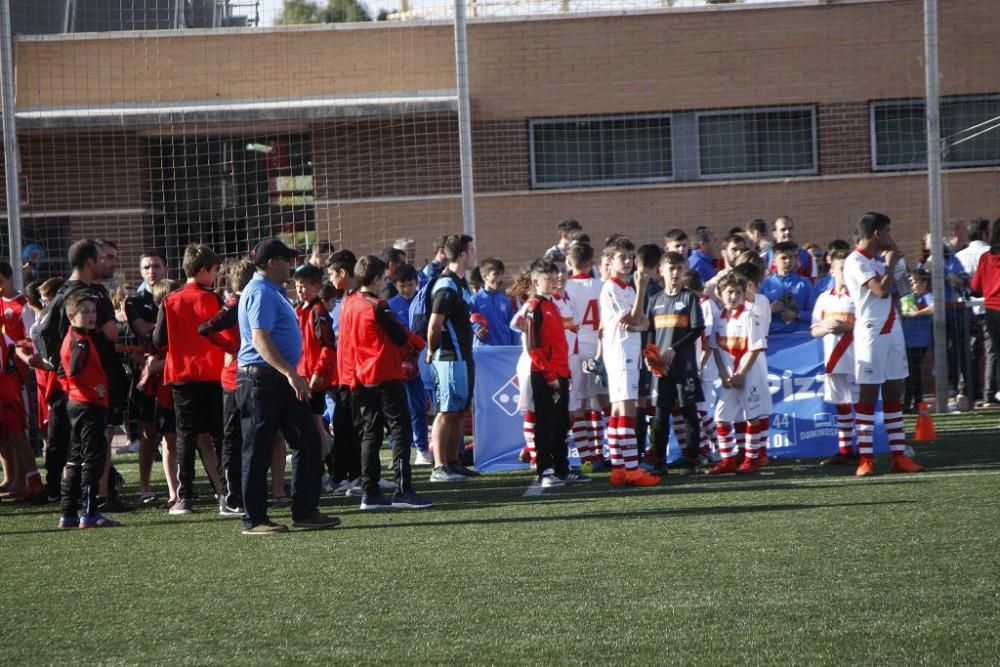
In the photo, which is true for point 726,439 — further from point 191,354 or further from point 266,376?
point 191,354

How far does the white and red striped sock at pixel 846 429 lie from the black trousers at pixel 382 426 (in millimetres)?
3990

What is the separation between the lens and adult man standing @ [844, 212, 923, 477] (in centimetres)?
1055

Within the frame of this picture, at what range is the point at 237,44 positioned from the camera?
18406 mm

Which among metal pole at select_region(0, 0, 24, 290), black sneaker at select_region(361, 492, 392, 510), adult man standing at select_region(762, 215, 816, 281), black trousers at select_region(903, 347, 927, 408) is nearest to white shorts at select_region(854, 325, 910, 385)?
adult man standing at select_region(762, 215, 816, 281)

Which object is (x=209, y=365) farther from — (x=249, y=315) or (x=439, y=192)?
(x=439, y=192)

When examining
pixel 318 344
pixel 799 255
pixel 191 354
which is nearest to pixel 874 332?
pixel 799 255

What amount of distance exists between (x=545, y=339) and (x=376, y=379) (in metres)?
1.53

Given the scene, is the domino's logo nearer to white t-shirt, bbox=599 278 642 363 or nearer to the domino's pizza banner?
the domino's pizza banner

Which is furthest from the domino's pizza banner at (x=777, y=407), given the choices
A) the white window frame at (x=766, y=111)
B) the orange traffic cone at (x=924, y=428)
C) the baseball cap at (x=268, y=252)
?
the white window frame at (x=766, y=111)

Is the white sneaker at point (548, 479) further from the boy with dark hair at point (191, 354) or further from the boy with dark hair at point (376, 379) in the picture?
the boy with dark hair at point (191, 354)

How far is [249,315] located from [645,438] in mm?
5003

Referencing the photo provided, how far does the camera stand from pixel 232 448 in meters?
9.66

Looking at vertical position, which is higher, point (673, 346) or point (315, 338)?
point (315, 338)

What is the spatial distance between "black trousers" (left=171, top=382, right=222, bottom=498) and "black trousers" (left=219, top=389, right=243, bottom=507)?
202 millimetres
